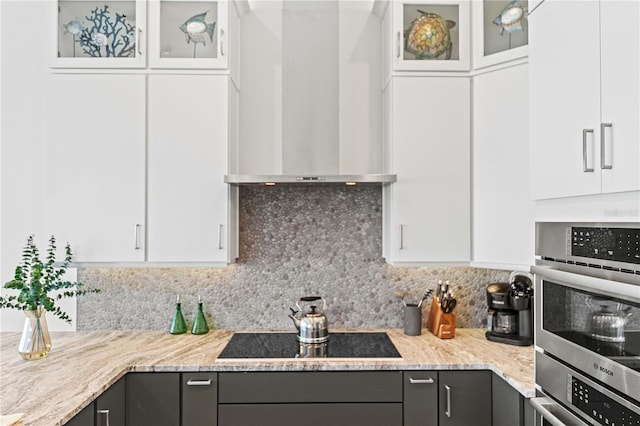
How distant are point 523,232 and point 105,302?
2.27 meters

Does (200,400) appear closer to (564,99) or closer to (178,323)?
(178,323)

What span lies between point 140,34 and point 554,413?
242 centimetres

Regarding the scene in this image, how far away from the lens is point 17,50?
8.96 feet

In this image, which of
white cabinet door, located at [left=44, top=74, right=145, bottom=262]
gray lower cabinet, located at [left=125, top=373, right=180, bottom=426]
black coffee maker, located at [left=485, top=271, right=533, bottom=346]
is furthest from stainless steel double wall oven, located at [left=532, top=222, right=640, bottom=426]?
white cabinet door, located at [left=44, top=74, right=145, bottom=262]

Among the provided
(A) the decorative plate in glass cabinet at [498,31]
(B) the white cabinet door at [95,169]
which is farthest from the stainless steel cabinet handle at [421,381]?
(A) the decorative plate in glass cabinet at [498,31]

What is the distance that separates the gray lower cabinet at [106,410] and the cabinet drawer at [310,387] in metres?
0.40

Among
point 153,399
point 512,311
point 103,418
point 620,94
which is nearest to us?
point 620,94

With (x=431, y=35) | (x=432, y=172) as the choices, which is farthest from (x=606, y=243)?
(x=431, y=35)

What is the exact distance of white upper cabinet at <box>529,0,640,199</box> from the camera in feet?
3.89

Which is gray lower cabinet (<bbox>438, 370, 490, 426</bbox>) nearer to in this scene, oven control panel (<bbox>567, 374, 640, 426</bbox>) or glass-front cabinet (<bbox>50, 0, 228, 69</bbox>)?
oven control panel (<bbox>567, 374, 640, 426</bbox>)

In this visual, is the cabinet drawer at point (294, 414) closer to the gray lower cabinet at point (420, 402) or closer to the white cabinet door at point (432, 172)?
the gray lower cabinet at point (420, 402)

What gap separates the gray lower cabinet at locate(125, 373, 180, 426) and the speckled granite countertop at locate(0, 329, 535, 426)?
0.05m

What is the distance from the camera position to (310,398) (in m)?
2.09

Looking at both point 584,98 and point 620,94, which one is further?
point 584,98
